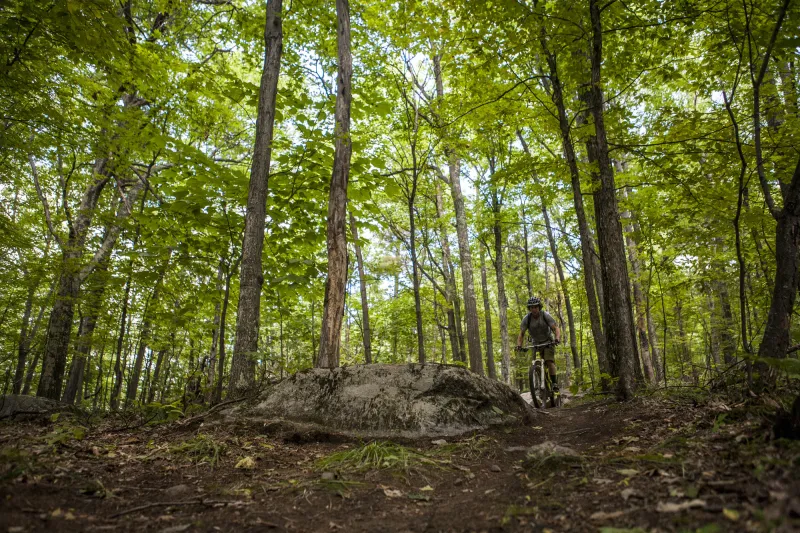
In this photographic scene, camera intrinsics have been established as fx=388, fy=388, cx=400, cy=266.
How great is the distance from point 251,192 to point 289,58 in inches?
149

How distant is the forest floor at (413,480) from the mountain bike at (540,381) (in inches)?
125

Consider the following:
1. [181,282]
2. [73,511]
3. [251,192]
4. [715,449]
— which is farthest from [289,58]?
[715,449]

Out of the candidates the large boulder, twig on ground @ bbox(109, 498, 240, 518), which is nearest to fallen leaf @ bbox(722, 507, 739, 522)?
twig on ground @ bbox(109, 498, 240, 518)

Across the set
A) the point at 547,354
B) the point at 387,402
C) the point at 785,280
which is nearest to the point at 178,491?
the point at 387,402

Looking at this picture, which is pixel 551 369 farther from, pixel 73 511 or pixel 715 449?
pixel 73 511

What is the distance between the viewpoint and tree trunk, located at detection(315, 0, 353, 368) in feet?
18.7

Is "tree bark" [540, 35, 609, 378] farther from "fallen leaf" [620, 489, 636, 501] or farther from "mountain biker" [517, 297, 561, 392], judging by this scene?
"fallen leaf" [620, 489, 636, 501]

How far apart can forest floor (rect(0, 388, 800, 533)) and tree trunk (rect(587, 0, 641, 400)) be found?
1454 mm

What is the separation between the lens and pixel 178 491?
2.77m

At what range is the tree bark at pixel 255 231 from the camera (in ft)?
17.4

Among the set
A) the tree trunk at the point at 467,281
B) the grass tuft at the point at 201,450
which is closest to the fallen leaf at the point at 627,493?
the grass tuft at the point at 201,450

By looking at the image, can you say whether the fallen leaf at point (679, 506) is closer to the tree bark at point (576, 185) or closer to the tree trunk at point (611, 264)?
the tree trunk at point (611, 264)

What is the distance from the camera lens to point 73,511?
7.18 ft

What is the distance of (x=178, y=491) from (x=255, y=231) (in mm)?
3666
